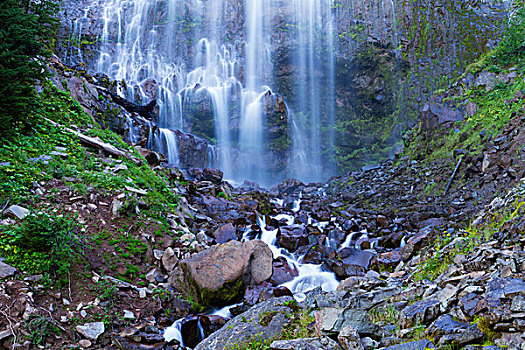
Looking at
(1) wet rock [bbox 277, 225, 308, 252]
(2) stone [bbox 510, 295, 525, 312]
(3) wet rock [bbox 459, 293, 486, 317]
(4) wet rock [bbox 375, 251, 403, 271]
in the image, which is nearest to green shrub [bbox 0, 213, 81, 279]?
(3) wet rock [bbox 459, 293, 486, 317]

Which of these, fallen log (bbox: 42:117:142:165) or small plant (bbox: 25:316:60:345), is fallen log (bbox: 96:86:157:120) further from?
small plant (bbox: 25:316:60:345)

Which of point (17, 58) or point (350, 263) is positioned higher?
point (17, 58)

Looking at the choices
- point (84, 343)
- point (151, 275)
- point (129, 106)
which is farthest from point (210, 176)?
point (84, 343)

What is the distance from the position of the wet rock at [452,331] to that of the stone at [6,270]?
5539 mm

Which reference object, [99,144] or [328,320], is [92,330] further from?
[99,144]

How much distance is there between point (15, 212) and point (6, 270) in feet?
4.39

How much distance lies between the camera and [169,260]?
22.5ft

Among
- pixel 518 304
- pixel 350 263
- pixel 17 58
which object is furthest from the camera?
pixel 350 263

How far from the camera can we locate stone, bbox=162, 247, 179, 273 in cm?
677

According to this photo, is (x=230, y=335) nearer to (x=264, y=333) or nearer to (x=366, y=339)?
(x=264, y=333)

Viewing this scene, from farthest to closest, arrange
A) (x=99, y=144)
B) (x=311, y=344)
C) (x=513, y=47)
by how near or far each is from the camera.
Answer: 1. (x=513, y=47)
2. (x=99, y=144)
3. (x=311, y=344)

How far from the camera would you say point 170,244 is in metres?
7.31

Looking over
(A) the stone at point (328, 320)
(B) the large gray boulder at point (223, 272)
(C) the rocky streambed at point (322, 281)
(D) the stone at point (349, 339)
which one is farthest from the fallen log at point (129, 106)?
(D) the stone at point (349, 339)

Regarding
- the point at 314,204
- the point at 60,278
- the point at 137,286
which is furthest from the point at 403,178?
the point at 60,278
